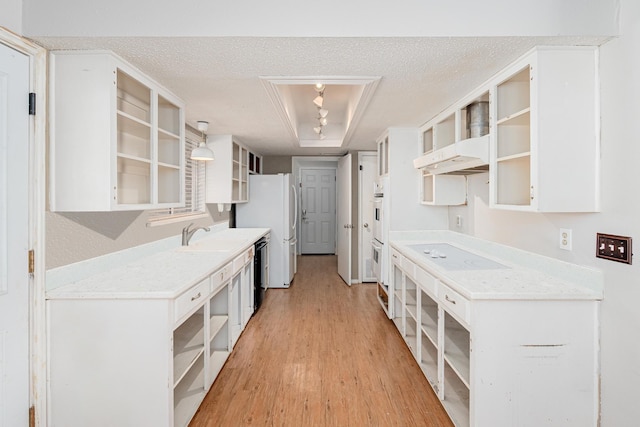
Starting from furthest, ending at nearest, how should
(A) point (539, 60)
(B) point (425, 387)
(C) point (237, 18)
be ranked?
1. (B) point (425, 387)
2. (A) point (539, 60)
3. (C) point (237, 18)

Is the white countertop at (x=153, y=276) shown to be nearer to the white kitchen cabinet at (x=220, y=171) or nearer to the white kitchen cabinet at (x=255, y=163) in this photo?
the white kitchen cabinet at (x=220, y=171)

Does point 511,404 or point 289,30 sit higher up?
point 289,30

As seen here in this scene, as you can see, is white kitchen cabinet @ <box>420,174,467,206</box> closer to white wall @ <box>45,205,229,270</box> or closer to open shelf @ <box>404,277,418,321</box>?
open shelf @ <box>404,277,418,321</box>

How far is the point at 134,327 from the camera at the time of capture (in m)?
1.61

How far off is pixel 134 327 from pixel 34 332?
0.47 m

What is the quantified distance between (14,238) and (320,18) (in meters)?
1.77

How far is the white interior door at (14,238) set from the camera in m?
1.43

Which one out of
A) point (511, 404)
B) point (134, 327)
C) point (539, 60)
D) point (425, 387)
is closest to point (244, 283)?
point (134, 327)

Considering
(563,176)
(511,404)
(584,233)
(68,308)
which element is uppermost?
(563,176)

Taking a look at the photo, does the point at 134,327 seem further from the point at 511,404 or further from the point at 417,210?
the point at 417,210

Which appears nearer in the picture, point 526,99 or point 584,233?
point 584,233

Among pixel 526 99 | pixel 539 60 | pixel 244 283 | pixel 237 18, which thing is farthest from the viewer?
pixel 244 283

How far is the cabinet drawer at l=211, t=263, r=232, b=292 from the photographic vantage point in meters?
2.22

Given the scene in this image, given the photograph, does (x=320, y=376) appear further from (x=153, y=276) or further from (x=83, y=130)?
(x=83, y=130)
